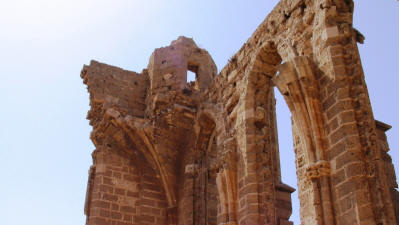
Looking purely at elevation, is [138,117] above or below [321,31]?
above

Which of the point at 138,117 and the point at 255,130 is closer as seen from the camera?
the point at 255,130

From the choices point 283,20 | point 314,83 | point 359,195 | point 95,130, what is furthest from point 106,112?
point 359,195

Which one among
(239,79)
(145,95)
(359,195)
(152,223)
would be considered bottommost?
(359,195)

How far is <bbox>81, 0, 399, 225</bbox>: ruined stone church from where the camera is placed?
5961mm

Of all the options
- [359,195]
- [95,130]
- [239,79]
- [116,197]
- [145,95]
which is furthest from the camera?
[145,95]

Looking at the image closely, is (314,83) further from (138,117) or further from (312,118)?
(138,117)

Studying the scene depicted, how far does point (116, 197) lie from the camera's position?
10398 millimetres

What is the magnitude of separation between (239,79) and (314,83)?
8.90 ft

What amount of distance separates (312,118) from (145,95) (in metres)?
6.10

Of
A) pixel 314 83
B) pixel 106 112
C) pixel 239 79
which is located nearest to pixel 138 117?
pixel 106 112

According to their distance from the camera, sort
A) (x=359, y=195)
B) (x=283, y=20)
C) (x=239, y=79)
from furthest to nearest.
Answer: (x=239, y=79), (x=283, y=20), (x=359, y=195)

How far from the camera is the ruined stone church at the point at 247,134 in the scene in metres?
5.96

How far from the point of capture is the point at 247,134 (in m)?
8.38

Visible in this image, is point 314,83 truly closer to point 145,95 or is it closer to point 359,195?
point 359,195
